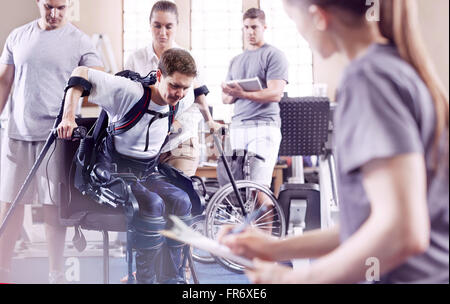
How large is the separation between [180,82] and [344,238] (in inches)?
28.3

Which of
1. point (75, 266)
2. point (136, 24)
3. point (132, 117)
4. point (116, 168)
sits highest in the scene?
point (136, 24)

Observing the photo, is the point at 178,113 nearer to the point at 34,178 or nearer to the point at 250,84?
the point at 250,84

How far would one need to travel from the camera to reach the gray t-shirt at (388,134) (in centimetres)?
53

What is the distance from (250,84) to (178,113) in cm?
20

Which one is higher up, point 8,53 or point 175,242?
point 8,53

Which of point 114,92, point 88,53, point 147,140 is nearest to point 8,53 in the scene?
point 88,53

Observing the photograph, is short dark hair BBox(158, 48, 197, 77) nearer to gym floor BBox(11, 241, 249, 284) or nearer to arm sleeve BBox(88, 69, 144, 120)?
arm sleeve BBox(88, 69, 144, 120)

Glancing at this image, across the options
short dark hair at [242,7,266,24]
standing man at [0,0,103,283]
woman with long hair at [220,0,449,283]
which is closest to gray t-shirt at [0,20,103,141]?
standing man at [0,0,103,283]

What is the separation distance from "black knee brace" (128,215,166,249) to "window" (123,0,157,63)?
0.39m

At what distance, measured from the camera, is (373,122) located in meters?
0.54

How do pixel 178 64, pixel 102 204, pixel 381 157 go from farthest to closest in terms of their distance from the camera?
pixel 102 204 → pixel 178 64 → pixel 381 157

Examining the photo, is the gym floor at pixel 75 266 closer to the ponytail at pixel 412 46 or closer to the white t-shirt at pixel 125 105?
the white t-shirt at pixel 125 105

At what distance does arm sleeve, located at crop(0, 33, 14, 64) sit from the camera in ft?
4.40
